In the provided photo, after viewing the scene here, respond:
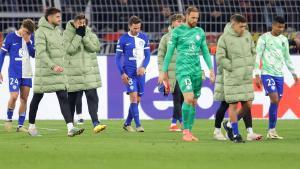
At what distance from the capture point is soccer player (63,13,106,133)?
18.4m

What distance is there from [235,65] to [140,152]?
8.90ft

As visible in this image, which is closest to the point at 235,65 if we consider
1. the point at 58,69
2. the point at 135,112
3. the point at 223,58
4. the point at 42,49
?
the point at 223,58

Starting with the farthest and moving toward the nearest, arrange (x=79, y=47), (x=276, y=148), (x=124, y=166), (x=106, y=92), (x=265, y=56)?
(x=106, y=92) < (x=79, y=47) < (x=265, y=56) < (x=276, y=148) < (x=124, y=166)

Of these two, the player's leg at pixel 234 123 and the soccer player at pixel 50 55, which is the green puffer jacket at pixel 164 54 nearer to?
the soccer player at pixel 50 55

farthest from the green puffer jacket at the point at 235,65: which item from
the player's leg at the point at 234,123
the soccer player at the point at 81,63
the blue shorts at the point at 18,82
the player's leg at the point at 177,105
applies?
the blue shorts at the point at 18,82

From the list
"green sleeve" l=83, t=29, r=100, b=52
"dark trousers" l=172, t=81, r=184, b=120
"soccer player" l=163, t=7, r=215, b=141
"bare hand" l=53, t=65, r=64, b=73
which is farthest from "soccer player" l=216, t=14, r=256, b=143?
"green sleeve" l=83, t=29, r=100, b=52

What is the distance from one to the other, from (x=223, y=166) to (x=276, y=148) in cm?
261

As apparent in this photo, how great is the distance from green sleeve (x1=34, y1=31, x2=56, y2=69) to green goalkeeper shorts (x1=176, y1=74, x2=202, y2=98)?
6.36 feet

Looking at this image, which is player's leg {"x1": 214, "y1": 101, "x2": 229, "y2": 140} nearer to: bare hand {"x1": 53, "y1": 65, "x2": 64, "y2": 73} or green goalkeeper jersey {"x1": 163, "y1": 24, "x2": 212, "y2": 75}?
green goalkeeper jersey {"x1": 163, "y1": 24, "x2": 212, "y2": 75}

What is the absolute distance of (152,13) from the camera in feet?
80.5

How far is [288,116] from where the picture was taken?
80.4 ft

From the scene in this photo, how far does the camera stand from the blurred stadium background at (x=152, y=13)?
24.4m

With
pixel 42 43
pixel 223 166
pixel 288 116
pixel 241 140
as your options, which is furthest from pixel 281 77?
pixel 288 116

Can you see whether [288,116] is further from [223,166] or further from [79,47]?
[223,166]
